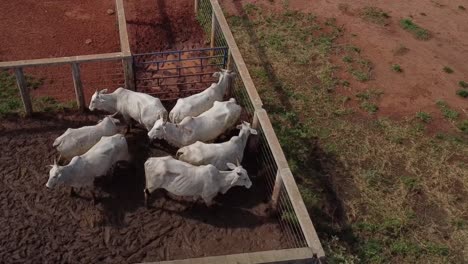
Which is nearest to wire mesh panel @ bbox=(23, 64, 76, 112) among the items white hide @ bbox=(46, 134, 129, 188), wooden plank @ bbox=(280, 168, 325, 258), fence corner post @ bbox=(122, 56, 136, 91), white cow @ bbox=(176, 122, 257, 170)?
fence corner post @ bbox=(122, 56, 136, 91)

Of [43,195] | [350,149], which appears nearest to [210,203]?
[43,195]

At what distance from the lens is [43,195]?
836 centimetres

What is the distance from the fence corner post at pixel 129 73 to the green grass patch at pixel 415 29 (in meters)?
8.38

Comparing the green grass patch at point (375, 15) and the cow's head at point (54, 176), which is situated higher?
the cow's head at point (54, 176)

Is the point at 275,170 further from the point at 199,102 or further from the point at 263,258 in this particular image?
the point at 263,258

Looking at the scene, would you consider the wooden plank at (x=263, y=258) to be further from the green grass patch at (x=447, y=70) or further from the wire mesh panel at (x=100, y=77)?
the green grass patch at (x=447, y=70)

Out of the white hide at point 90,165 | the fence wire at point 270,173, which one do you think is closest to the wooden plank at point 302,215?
the fence wire at point 270,173

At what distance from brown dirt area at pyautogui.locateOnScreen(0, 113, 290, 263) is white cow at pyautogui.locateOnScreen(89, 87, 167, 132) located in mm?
841

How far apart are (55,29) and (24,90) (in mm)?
3482

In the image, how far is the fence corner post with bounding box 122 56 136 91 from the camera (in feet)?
31.7

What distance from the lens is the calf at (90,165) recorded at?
7.84 meters

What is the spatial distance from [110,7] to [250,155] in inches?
265

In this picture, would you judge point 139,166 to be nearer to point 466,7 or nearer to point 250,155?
point 250,155

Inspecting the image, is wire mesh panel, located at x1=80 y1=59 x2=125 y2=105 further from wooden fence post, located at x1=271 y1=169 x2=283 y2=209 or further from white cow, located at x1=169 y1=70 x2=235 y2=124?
wooden fence post, located at x1=271 y1=169 x2=283 y2=209
